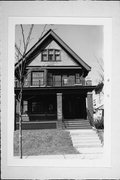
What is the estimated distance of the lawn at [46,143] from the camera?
571 centimetres

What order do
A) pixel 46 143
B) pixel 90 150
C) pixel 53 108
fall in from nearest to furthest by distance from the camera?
pixel 90 150, pixel 46 143, pixel 53 108

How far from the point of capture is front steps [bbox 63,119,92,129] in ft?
27.3

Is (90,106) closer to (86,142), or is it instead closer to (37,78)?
(37,78)

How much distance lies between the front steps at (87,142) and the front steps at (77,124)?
967 mm

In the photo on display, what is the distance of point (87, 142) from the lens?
6.46 meters

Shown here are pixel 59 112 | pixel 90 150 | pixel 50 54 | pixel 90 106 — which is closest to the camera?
pixel 90 150

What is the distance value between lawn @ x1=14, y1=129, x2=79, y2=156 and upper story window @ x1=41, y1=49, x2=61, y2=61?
3494 millimetres

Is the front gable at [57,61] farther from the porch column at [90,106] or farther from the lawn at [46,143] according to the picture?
the lawn at [46,143]

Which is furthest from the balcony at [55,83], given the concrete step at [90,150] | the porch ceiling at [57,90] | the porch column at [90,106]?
the concrete step at [90,150]

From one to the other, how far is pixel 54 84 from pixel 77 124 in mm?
1934

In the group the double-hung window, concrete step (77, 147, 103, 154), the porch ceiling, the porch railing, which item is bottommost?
concrete step (77, 147, 103, 154)

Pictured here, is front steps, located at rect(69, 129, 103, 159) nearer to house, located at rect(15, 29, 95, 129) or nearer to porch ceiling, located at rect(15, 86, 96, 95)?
house, located at rect(15, 29, 95, 129)

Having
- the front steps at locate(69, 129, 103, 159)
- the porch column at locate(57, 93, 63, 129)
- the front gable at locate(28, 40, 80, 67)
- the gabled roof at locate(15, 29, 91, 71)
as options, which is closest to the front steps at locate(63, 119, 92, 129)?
the porch column at locate(57, 93, 63, 129)

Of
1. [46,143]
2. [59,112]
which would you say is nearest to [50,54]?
[59,112]
